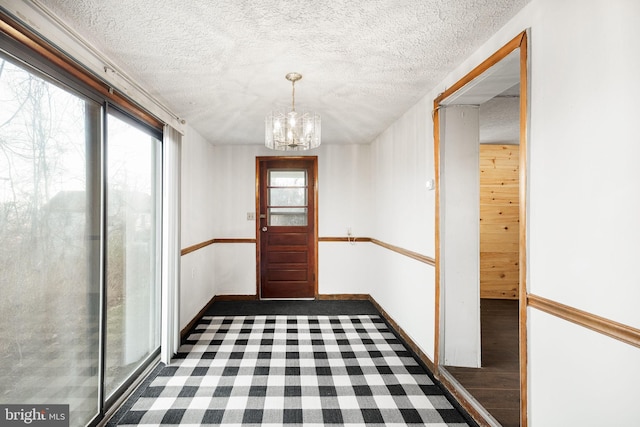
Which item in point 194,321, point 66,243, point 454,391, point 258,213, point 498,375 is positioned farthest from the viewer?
point 258,213

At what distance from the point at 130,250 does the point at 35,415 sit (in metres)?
1.17

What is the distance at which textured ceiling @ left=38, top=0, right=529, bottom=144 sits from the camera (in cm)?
157

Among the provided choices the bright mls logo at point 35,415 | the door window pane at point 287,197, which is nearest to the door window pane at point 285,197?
the door window pane at point 287,197

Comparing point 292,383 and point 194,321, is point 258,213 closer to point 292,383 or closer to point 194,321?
point 194,321

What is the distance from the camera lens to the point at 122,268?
2.37 m

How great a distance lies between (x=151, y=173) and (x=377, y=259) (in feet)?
10.00

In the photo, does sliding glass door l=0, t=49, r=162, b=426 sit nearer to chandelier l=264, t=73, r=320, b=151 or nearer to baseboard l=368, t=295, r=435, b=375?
chandelier l=264, t=73, r=320, b=151

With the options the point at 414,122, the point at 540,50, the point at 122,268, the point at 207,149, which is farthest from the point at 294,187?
the point at 540,50

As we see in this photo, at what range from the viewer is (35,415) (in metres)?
1.57

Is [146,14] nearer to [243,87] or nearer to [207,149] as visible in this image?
[243,87]

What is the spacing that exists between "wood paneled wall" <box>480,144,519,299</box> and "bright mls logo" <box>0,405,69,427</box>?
4886mm

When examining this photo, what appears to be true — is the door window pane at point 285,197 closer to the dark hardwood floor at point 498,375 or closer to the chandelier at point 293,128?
the chandelier at point 293,128

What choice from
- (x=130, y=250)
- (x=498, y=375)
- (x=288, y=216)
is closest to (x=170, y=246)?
(x=130, y=250)

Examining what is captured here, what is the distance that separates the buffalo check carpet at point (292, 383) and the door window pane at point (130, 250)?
348 mm
